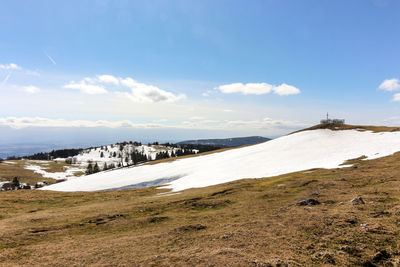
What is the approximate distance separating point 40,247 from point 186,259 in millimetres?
11875

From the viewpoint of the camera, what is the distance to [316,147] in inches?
2537

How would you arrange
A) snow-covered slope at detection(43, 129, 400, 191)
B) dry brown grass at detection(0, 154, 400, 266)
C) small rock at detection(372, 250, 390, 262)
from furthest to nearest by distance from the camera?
snow-covered slope at detection(43, 129, 400, 191), dry brown grass at detection(0, 154, 400, 266), small rock at detection(372, 250, 390, 262)

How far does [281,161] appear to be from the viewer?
57344mm

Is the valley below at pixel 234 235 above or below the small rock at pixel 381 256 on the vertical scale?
below

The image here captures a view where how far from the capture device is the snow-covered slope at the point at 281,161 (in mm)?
48875

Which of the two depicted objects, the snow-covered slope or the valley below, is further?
the snow-covered slope

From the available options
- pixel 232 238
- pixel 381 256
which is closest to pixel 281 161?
pixel 232 238

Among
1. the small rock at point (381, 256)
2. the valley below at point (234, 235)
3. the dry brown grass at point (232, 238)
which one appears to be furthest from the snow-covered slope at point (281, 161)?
the small rock at point (381, 256)

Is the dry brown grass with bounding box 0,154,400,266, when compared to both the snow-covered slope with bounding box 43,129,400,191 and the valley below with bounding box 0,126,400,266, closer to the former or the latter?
the valley below with bounding box 0,126,400,266

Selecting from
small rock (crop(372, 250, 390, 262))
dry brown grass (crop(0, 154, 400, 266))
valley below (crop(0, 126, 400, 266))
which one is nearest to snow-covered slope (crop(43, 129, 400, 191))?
valley below (crop(0, 126, 400, 266))

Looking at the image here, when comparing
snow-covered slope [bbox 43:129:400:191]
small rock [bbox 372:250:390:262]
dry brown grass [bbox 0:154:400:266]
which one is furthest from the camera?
snow-covered slope [bbox 43:129:400:191]

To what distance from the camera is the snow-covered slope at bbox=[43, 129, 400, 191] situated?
48.9 meters

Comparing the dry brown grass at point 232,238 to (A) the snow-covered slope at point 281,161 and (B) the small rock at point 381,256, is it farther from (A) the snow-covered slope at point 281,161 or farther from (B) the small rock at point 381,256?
(A) the snow-covered slope at point 281,161

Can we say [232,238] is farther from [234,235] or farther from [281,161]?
[281,161]
